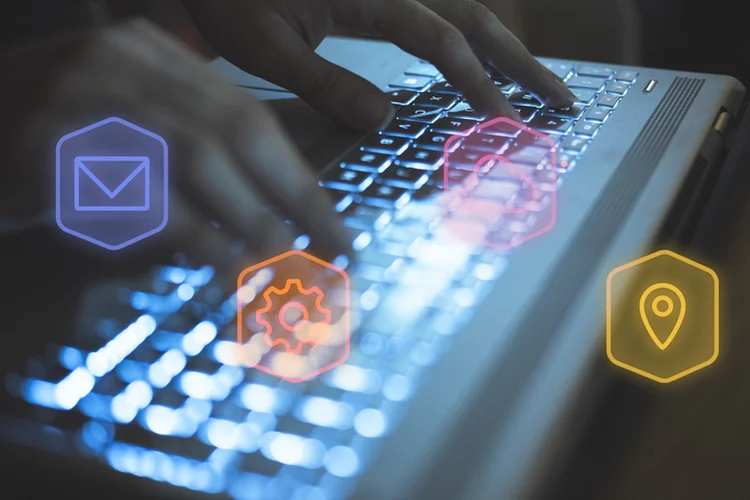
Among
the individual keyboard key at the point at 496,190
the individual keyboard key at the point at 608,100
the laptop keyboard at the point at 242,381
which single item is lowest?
the laptop keyboard at the point at 242,381

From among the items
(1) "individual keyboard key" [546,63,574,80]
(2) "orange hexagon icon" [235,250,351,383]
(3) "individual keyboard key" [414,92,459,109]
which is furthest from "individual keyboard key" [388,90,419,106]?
(2) "orange hexagon icon" [235,250,351,383]

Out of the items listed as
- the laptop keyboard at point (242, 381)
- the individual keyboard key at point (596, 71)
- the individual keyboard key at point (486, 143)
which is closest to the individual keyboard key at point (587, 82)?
the individual keyboard key at point (596, 71)

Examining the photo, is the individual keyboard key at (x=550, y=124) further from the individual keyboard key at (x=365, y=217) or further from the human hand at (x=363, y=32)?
the individual keyboard key at (x=365, y=217)

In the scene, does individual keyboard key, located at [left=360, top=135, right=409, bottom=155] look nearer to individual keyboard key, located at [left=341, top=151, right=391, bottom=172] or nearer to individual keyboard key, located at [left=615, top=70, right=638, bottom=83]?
individual keyboard key, located at [left=341, top=151, right=391, bottom=172]

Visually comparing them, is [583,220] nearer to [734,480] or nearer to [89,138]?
[734,480]

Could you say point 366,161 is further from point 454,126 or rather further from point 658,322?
point 658,322

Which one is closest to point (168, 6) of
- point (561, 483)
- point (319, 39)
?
point (319, 39)

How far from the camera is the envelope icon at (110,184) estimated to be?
1.15 feet

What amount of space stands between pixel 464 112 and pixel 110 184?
0.24 metres

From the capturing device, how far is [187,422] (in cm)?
23

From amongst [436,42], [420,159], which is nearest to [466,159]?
[420,159]

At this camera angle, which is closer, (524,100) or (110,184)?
(110,184)

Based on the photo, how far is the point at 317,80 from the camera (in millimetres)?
490

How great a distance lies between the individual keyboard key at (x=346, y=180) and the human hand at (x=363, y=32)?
6cm
